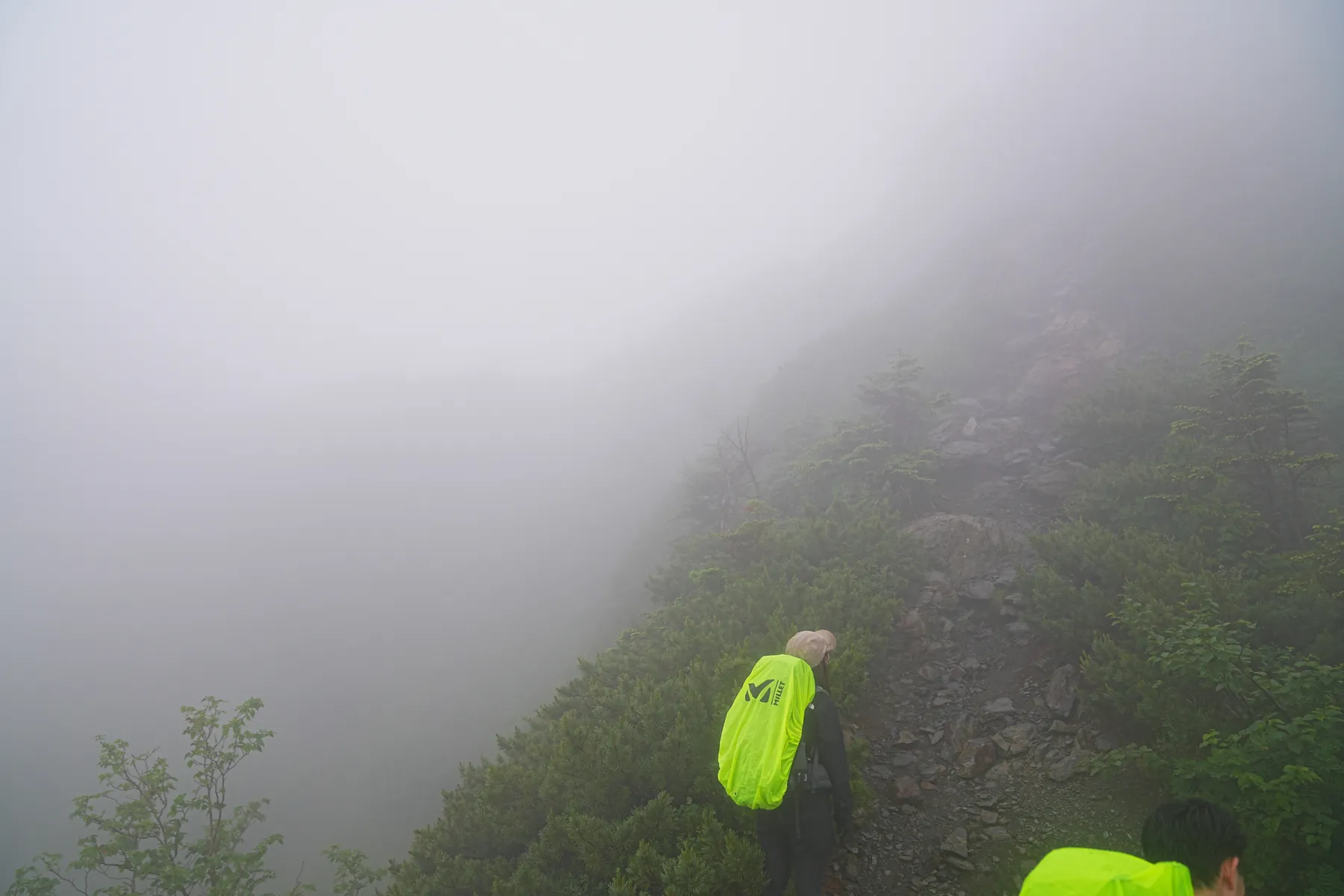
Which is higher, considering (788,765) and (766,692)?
(766,692)

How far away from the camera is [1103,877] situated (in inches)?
80.4

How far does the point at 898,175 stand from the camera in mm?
55875

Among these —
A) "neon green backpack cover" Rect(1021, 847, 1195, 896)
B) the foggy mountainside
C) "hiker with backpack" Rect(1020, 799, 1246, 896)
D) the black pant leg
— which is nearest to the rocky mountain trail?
the foggy mountainside

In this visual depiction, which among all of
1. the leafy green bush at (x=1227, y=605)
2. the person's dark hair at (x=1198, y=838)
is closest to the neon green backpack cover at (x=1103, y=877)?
the person's dark hair at (x=1198, y=838)

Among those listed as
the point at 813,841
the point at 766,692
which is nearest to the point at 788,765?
the point at 766,692

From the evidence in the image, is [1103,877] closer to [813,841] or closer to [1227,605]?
[813,841]

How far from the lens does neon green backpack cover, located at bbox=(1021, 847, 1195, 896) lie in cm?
200

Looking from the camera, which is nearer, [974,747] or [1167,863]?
[1167,863]

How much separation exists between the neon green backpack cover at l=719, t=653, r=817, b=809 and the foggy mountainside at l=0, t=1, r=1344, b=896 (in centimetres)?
123

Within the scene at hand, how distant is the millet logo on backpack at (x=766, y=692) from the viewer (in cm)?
398

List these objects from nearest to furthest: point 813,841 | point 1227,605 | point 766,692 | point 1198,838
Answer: point 1198,838
point 766,692
point 813,841
point 1227,605

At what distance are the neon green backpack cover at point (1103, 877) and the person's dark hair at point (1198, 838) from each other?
0.41ft

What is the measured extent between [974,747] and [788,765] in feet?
14.7

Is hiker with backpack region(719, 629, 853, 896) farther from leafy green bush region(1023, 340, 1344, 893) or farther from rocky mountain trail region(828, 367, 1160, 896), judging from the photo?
leafy green bush region(1023, 340, 1344, 893)
